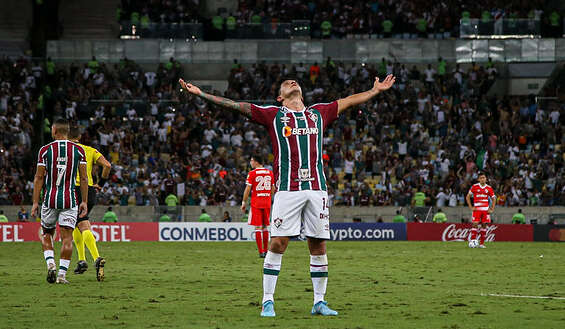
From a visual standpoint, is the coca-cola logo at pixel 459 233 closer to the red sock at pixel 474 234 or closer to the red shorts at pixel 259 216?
the red sock at pixel 474 234

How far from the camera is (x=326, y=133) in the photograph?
43.5 meters

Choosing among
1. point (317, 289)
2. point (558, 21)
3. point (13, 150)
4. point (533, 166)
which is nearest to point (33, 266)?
point (317, 289)

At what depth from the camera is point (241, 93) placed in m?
46.8

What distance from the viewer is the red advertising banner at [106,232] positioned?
34.1 meters

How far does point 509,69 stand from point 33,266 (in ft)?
116

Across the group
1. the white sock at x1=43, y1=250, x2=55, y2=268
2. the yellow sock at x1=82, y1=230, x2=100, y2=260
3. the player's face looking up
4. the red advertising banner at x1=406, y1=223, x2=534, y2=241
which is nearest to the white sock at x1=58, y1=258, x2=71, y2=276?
the white sock at x1=43, y1=250, x2=55, y2=268

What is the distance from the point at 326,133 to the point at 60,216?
2926cm

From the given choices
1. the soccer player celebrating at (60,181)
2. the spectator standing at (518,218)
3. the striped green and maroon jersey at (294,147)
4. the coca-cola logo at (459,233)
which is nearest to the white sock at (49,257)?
the soccer player celebrating at (60,181)

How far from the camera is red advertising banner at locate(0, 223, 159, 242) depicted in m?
34.1

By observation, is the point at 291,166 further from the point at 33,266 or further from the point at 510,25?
the point at 510,25

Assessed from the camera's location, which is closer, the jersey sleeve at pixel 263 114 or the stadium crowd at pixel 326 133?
the jersey sleeve at pixel 263 114

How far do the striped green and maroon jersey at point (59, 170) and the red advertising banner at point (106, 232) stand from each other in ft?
63.0

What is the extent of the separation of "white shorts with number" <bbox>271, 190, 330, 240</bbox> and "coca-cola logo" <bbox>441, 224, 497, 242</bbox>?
26009 mm

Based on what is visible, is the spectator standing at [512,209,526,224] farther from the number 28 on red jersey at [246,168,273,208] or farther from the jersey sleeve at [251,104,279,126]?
the jersey sleeve at [251,104,279,126]
